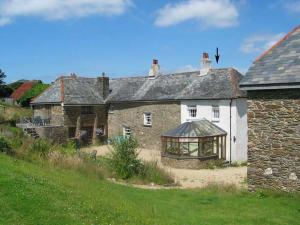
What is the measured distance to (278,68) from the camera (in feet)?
49.0

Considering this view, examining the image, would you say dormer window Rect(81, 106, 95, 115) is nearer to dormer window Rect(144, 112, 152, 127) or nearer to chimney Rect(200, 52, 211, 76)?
dormer window Rect(144, 112, 152, 127)

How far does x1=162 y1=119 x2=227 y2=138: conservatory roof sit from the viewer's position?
2770 centimetres

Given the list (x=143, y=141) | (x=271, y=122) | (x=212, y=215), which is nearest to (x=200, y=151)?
(x=143, y=141)

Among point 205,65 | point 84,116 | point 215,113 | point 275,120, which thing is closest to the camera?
point 275,120

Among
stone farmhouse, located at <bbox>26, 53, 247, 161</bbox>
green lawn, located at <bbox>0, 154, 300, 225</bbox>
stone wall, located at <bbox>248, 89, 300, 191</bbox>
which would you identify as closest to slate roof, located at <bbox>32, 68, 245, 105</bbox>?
stone farmhouse, located at <bbox>26, 53, 247, 161</bbox>

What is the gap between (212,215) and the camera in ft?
37.2

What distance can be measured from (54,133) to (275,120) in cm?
2486

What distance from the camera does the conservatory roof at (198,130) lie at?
2770 centimetres

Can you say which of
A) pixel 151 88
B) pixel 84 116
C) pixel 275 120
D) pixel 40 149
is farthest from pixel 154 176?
pixel 84 116

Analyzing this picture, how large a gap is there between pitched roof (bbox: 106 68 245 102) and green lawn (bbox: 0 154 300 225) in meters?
14.9

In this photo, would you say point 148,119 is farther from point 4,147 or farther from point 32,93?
point 32,93

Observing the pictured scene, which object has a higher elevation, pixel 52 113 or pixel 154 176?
pixel 52 113

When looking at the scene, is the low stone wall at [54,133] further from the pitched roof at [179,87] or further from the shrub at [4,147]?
the shrub at [4,147]

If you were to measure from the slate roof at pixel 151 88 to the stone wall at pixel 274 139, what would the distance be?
1284 centimetres
